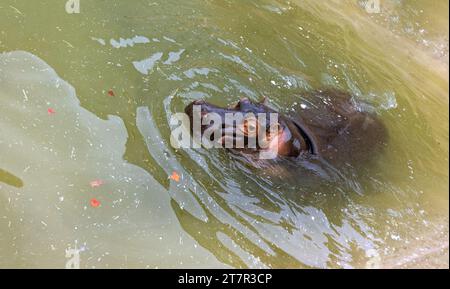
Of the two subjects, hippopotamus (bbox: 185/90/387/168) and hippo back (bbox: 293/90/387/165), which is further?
hippo back (bbox: 293/90/387/165)

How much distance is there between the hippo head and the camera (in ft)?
19.0

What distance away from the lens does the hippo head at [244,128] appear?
5.79m

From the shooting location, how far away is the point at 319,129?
21.8 ft

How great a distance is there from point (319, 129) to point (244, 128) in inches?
54.5

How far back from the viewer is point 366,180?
6.58 m

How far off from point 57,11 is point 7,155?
7.87ft

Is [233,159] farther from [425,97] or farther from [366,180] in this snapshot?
[425,97]

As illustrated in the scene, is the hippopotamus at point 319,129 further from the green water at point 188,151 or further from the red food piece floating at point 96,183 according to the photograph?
the red food piece floating at point 96,183

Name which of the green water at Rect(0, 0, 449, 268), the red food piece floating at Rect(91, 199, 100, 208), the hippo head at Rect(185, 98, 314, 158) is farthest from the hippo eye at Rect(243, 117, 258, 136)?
the red food piece floating at Rect(91, 199, 100, 208)

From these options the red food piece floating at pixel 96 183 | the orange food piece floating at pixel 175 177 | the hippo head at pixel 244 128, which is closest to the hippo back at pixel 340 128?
the hippo head at pixel 244 128

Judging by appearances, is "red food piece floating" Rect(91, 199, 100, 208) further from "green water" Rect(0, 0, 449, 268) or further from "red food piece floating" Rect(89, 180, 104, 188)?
"red food piece floating" Rect(89, 180, 104, 188)

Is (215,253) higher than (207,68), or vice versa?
(207,68)

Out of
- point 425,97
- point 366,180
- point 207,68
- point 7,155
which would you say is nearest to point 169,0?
point 207,68

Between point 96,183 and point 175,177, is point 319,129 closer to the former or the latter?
point 175,177
